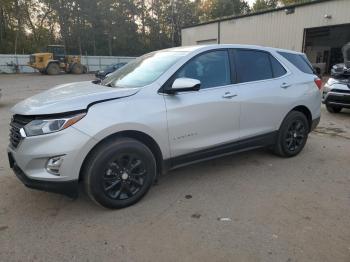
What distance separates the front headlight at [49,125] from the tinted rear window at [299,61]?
3.49 m

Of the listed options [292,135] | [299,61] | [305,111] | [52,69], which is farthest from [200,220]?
[52,69]

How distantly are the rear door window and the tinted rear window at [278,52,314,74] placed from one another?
1.61ft

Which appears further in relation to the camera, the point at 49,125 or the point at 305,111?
the point at 305,111

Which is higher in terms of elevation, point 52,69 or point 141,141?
point 141,141

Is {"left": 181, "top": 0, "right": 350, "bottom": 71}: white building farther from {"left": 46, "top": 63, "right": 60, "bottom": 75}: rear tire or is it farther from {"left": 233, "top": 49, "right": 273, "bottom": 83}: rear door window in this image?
{"left": 233, "top": 49, "right": 273, "bottom": 83}: rear door window

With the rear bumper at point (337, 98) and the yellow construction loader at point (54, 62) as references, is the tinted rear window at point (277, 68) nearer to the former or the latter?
the rear bumper at point (337, 98)

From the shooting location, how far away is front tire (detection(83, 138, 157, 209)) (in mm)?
3266

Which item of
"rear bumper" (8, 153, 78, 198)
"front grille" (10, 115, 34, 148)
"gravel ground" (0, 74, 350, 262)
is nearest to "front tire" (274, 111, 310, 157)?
"gravel ground" (0, 74, 350, 262)

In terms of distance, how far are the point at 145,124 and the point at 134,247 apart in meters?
1.25

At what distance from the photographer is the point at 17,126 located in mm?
3354

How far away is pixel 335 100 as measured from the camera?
871 cm

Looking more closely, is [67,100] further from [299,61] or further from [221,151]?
[299,61]

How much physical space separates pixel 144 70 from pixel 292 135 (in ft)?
8.58

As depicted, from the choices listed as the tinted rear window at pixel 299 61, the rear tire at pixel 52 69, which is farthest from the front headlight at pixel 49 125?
→ the rear tire at pixel 52 69
